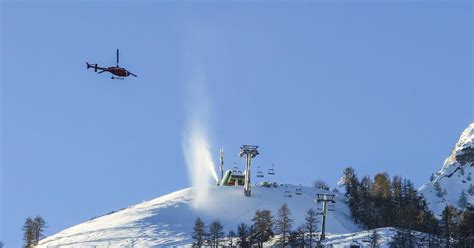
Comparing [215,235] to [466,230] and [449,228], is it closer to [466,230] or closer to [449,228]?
[449,228]

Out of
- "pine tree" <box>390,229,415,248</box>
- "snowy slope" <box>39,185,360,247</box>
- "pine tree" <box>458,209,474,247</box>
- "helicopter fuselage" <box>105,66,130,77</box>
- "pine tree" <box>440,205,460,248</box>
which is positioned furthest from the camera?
"snowy slope" <box>39,185,360,247</box>

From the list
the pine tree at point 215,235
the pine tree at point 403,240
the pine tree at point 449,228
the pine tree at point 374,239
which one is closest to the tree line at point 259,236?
the pine tree at point 215,235

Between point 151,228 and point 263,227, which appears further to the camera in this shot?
point 151,228

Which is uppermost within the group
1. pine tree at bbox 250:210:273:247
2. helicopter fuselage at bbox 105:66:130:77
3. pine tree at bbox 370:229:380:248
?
helicopter fuselage at bbox 105:66:130:77

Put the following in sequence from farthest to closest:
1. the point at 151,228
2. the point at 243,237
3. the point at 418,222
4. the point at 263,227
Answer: the point at 151,228 < the point at 418,222 < the point at 263,227 < the point at 243,237

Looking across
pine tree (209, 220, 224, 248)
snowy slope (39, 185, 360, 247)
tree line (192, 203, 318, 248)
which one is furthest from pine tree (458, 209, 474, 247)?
pine tree (209, 220, 224, 248)

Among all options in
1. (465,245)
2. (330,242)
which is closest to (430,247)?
(465,245)

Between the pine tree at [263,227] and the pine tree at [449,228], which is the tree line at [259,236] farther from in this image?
the pine tree at [449,228]

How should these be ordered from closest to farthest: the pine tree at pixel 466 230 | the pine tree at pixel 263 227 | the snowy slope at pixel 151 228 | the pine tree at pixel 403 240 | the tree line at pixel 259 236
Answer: the pine tree at pixel 403 240 < the pine tree at pixel 466 230 < the tree line at pixel 259 236 < the pine tree at pixel 263 227 < the snowy slope at pixel 151 228

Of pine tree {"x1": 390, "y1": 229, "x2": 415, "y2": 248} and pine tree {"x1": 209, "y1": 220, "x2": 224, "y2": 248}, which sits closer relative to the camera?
pine tree {"x1": 390, "y1": 229, "x2": 415, "y2": 248}

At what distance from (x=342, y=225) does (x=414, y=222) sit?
19.2 m

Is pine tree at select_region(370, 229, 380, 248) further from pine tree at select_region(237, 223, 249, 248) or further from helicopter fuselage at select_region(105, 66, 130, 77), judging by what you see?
helicopter fuselage at select_region(105, 66, 130, 77)

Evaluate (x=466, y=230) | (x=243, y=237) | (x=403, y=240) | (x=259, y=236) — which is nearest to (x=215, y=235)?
(x=243, y=237)

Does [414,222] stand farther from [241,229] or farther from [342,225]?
[241,229]
